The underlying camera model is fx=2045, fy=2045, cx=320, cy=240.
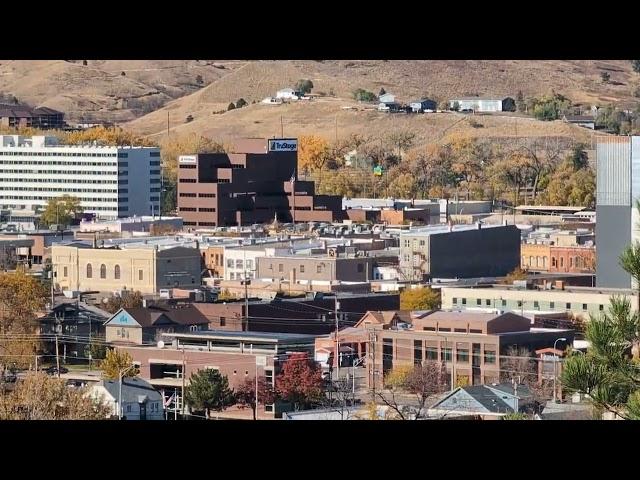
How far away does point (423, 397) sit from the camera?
15.0 meters

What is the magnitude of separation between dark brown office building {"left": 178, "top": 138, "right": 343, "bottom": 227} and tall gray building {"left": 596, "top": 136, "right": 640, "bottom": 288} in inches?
479

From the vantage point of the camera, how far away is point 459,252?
25266 mm

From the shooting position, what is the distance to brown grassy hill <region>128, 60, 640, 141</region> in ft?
165

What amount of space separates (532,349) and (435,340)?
81 cm

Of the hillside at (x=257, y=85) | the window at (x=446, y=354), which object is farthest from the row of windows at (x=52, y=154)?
the window at (x=446, y=354)

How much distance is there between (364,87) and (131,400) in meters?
43.5

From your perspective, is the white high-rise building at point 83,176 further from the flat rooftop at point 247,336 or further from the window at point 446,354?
the window at point 446,354

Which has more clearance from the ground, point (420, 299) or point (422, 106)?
point (422, 106)

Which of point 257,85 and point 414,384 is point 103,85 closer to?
point 257,85

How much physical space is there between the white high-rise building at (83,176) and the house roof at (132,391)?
71.1 feet

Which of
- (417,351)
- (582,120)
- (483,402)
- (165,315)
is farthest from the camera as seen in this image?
(582,120)

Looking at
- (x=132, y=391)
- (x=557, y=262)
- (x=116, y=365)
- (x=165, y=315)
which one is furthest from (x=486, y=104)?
(x=132, y=391)
